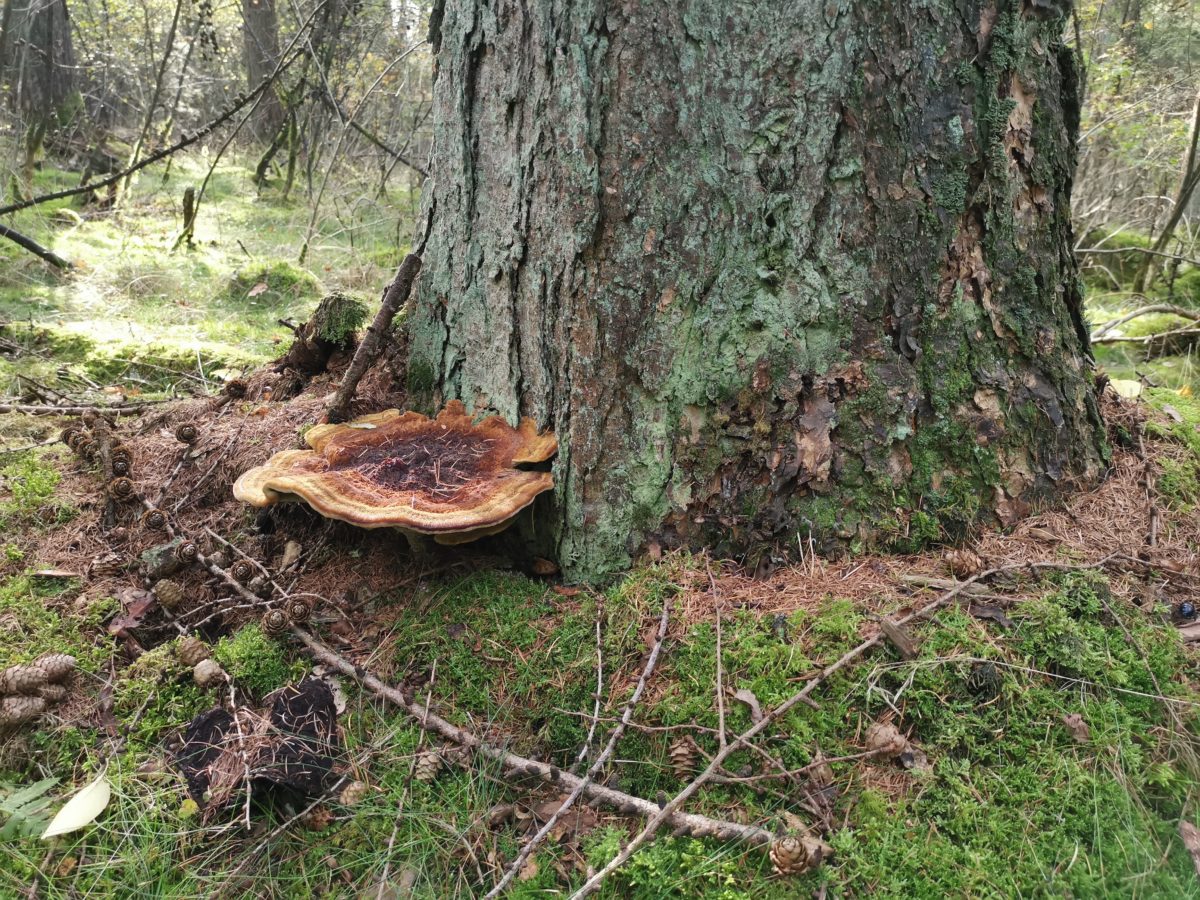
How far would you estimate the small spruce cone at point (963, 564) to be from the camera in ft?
7.70

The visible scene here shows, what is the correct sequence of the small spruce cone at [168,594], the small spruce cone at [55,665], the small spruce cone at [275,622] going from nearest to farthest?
the small spruce cone at [55,665] → the small spruce cone at [275,622] → the small spruce cone at [168,594]

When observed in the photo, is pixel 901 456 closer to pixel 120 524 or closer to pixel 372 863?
pixel 372 863

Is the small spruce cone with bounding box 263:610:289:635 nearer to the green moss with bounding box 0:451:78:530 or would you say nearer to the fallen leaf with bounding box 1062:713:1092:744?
the green moss with bounding box 0:451:78:530

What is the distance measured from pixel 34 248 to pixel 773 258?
22.0 ft

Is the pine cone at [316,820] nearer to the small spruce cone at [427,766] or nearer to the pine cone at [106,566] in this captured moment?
the small spruce cone at [427,766]

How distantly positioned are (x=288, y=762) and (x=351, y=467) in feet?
3.12

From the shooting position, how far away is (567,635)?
92.9 inches

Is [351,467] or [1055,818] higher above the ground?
[351,467]

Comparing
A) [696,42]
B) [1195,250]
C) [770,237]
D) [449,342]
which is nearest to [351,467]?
[449,342]

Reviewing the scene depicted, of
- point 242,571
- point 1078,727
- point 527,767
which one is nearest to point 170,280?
point 242,571

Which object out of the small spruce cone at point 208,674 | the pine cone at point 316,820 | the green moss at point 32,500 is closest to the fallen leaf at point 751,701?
the pine cone at point 316,820

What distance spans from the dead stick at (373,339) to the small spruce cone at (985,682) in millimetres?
2459

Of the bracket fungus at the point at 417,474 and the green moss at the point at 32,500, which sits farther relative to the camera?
the green moss at the point at 32,500

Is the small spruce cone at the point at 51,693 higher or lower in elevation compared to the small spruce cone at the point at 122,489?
lower
